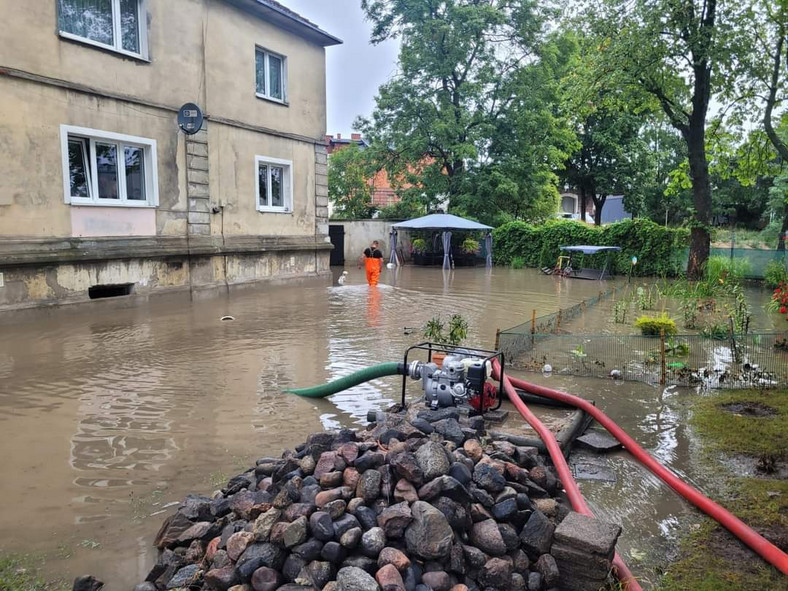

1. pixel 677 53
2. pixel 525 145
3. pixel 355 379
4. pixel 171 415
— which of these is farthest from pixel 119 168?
pixel 525 145

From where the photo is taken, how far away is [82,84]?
11727 millimetres

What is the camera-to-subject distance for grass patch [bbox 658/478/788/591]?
10.6ft

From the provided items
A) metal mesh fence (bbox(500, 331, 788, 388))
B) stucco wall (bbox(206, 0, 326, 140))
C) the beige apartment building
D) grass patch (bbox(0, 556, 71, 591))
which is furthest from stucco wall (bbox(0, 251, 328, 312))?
metal mesh fence (bbox(500, 331, 788, 388))

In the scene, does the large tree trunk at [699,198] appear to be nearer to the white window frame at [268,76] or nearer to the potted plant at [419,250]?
the white window frame at [268,76]

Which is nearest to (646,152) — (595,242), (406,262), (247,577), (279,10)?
(595,242)

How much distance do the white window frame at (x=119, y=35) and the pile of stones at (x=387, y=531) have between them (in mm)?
11064

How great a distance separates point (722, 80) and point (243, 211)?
45.5ft

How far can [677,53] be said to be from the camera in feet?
55.2

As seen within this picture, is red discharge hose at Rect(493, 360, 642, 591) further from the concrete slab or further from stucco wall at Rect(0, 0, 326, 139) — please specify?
stucco wall at Rect(0, 0, 326, 139)

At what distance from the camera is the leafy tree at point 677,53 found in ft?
50.9

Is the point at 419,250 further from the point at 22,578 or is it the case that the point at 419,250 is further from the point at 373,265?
the point at 22,578

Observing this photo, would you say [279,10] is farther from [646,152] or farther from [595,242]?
[646,152]

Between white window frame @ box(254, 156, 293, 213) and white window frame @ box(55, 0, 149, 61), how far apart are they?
13.2 ft

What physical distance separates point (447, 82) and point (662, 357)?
80.3 feet
